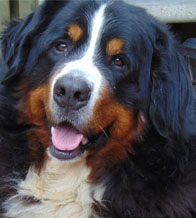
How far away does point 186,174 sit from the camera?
97.2 inches

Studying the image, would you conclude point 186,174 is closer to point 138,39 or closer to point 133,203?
point 133,203

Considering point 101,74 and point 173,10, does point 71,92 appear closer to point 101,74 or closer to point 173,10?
point 101,74

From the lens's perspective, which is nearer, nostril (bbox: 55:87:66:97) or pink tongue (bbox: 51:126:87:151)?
nostril (bbox: 55:87:66:97)

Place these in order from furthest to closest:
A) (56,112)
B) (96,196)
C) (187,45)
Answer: (187,45), (96,196), (56,112)

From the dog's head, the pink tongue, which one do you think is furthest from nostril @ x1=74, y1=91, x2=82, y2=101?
the pink tongue

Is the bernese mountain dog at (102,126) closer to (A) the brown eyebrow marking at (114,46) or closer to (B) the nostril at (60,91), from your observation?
A: (A) the brown eyebrow marking at (114,46)

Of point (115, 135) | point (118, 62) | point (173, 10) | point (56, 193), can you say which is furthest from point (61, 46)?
point (173, 10)

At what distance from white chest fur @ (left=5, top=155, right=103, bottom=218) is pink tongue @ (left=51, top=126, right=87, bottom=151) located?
0.16 m

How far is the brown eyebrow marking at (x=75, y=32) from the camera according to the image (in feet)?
7.77

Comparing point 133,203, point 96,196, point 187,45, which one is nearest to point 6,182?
point 96,196

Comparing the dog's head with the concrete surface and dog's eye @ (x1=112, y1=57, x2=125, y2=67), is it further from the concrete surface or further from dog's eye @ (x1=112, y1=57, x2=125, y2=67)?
the concrete surface

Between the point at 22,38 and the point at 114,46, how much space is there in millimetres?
559

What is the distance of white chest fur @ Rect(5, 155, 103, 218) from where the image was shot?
239 cm

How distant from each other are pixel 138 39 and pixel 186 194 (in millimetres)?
949
